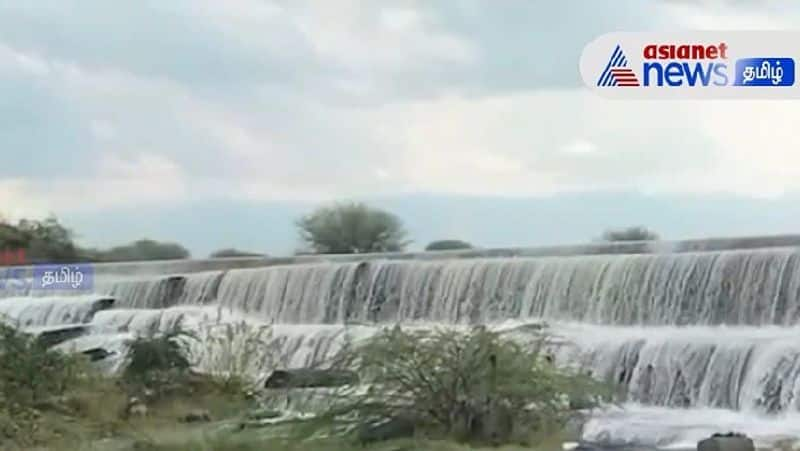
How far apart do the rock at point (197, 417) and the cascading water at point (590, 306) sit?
0.34ft

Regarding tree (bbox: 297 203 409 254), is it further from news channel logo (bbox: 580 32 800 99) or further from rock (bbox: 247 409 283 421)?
news channel logo (bbox: 580 32 800 99)

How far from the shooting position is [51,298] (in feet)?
9.74

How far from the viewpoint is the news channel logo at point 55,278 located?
2.98m

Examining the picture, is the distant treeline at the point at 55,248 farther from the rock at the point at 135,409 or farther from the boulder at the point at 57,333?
the rock at the point at 135,409

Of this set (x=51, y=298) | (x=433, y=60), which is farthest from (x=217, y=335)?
(x=433, y=60)

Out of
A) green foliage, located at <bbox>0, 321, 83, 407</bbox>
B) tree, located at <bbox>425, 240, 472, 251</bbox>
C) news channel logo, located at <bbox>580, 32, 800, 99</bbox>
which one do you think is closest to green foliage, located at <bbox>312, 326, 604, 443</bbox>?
tree, located at <bbox>425, 240, 472, 251</bbox>

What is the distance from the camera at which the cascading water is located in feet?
9.00

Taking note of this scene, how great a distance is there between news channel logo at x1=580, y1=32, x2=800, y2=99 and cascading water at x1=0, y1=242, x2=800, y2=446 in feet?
1.06

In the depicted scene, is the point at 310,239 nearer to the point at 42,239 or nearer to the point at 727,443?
the point at 42,239

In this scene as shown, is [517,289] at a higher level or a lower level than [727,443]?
higher

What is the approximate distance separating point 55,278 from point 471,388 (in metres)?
0.95

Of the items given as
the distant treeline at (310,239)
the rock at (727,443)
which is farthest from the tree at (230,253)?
the rock at (727,443)

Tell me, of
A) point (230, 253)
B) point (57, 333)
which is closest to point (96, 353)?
point (57, 333)

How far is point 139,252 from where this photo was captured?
2945 millimetres
